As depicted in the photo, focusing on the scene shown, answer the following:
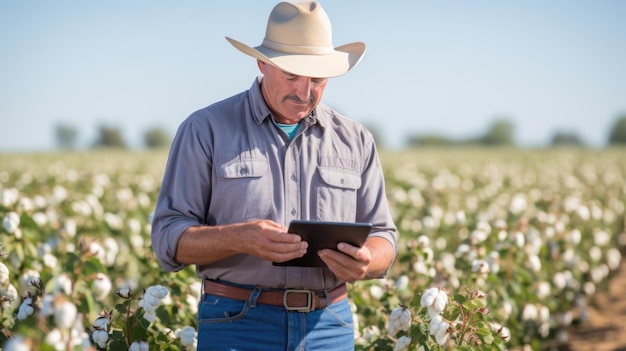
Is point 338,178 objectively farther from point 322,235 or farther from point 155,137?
point 155,137

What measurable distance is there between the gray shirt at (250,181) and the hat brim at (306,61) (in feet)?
0.46

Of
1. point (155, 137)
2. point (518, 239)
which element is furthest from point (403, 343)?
point (155, 137)

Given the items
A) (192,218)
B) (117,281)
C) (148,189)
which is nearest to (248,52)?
(192,218)

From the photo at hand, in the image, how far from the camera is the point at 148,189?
11531mm

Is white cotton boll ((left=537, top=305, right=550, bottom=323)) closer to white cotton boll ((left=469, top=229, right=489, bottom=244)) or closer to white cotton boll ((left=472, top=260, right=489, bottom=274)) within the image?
white cotton boll ((left=469, top=229, right=489, bottom=244))

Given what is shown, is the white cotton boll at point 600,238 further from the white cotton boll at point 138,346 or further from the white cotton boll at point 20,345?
the white cotton boll at point 20,345

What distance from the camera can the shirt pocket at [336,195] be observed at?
309 cm

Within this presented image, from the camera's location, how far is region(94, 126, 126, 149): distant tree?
9369 cm

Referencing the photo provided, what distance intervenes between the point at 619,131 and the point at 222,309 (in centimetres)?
10300

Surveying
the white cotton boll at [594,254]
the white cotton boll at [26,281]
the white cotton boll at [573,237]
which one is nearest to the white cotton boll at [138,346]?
the white cotton boll at [26,281]

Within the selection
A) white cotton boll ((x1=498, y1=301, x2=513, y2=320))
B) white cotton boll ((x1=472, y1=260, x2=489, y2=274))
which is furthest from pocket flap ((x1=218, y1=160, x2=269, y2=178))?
white cotton boll ((x1=498, y1=301, x2=513, y2=320))

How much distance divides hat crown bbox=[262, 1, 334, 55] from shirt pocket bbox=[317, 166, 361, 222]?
1.39ft

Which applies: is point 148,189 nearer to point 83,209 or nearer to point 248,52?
point 83,209

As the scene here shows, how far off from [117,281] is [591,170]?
1206 cm
